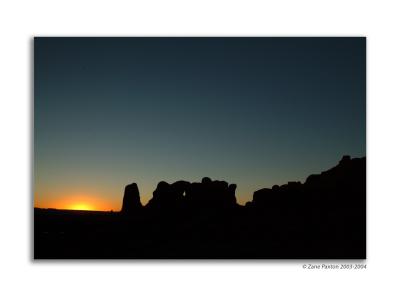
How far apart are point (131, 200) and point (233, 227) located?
53.4 inches

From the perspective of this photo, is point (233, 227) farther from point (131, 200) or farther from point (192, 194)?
point (131, 200)

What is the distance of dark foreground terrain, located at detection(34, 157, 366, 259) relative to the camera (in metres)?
6.62

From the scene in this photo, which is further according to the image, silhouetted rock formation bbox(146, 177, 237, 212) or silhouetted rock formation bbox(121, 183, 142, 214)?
silhouetted rock formation bbox(146, 177, 237, 212)

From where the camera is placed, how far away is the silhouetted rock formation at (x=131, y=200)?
Result: 6.60 metres

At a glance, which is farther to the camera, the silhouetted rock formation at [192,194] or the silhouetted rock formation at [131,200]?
the silhouetted rock formation at [192,194]

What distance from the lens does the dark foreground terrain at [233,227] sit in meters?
6.62

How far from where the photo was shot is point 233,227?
683cm

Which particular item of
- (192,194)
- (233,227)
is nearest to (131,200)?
(192,194)

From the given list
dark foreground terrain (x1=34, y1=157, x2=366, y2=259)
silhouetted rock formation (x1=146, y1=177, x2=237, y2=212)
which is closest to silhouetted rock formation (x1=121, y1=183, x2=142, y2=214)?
dark foreground terrain (x1=34, y1=157, x2=366, y2=259)

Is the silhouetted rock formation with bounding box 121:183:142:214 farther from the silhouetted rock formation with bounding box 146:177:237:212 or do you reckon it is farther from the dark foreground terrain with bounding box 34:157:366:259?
the silhouetted rock formation with bounding box 146:177:237:212

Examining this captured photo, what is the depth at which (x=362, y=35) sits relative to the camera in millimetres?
6727

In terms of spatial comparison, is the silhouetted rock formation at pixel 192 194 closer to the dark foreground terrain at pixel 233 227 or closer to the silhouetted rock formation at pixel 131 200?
the dark foreground terrain at pixel 233 227

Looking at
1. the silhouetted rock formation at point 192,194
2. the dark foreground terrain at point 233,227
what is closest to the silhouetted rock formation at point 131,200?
the dark foreground terrain at point 233,227
